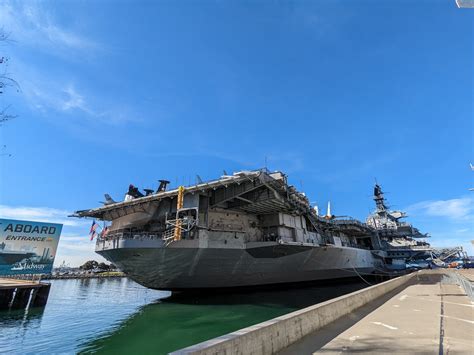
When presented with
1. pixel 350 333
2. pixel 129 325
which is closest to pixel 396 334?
pixel 350 333

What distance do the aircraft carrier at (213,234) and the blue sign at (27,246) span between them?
8.03 feet

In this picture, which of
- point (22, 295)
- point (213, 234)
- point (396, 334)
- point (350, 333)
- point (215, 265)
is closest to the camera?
point (396, 334)

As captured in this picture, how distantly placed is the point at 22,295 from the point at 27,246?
3.22 metres

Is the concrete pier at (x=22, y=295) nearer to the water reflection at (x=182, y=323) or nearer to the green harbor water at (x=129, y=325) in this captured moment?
the green harbor water at (x=129, y=325)

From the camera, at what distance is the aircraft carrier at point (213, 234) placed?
53.2 feet

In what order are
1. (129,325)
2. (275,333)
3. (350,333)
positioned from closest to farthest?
(275,333) → (350,333) → (129,325)

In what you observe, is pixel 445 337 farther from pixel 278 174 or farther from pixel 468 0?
pixel 278 174

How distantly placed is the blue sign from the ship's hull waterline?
4.95 m

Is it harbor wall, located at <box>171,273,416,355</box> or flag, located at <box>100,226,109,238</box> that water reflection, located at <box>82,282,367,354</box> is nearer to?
harbor wall, located at <box>171,273,416,355</box>

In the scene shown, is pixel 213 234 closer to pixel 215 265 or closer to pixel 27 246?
pixel 215 265

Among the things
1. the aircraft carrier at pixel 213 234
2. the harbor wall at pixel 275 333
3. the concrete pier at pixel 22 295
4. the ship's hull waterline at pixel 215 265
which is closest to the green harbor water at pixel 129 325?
the concrete pier at pixel 22 295

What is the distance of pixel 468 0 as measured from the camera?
3.11 m

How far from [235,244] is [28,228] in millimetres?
14599

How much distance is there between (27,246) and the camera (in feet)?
62.3
